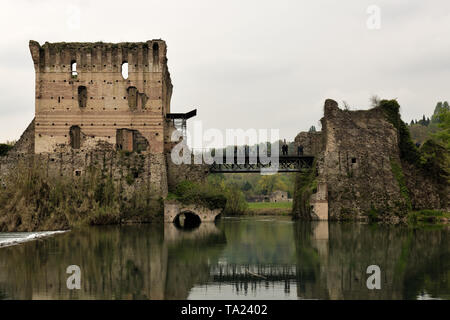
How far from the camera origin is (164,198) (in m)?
30.4

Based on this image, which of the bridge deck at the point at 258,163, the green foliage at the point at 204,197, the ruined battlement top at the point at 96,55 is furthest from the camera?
the bridge deck at the point at 258,163

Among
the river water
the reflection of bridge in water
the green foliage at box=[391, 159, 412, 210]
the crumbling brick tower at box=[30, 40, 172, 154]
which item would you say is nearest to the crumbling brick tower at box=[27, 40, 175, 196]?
the crumbling brick tower at box=[30, 40, 172, 154]

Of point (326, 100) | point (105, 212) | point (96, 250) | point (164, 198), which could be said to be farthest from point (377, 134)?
point (96, 250)

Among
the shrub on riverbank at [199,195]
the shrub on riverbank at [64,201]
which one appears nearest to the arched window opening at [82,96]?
the shrub on riverbank at [64,201]

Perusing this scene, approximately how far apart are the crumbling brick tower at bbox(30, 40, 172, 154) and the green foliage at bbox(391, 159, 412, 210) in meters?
14.7

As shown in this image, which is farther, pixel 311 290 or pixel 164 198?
pixel 164 198

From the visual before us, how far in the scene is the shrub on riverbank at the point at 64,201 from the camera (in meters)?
23.5

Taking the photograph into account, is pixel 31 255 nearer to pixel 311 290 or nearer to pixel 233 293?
pixel 233 293

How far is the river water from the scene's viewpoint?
9000 millimetres

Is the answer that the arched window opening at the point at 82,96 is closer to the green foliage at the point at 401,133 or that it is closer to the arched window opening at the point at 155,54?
the arched window opening at the point at 155,54

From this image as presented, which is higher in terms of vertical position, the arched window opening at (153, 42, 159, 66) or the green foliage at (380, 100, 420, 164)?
the arched window opening at (153, 42, 159, 66)

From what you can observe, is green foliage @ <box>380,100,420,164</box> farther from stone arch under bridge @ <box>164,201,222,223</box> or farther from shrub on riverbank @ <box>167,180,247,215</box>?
stone arch under bridge @ <box>164,201,222,223</box>

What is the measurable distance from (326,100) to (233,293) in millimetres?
24904

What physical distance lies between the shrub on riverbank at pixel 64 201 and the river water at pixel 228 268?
572 centimetres
